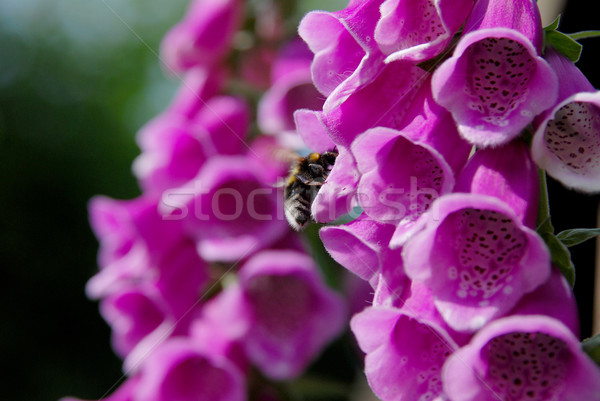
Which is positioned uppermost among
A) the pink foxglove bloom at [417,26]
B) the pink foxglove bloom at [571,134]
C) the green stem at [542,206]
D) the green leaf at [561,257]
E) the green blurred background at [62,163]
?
the pink foxglove bloom at [417,26]

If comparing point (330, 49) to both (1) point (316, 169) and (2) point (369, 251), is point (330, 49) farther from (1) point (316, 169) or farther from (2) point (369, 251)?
(1) point (316, 169)

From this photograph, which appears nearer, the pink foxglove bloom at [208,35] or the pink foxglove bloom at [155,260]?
the pink foxglove bloom at [155,260]

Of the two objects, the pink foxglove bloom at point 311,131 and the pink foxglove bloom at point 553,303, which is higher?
the pink foxglove bloom at point 311,131

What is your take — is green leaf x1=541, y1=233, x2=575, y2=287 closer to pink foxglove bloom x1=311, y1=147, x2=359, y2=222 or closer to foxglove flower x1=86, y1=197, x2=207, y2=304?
pink foxglove bloom x1=311, y1=147, x2=359, y2=222

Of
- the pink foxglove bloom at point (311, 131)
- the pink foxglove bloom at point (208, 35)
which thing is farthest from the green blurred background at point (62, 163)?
the pink foxglove bloom at point (311, 131)

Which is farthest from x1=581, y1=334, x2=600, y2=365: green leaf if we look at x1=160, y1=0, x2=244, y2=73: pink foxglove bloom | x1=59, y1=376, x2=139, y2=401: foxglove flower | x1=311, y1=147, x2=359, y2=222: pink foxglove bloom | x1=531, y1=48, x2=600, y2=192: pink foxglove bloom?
x1=160, y1=0, x2=244, y2=73: pink foxglove bloom

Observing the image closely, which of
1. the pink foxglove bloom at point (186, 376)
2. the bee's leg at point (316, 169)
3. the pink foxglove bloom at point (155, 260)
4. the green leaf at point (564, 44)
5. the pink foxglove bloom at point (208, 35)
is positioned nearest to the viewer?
the green leaf at point (564, 44)

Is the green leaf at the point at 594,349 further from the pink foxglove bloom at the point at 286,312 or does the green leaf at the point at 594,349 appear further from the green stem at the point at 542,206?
the pink foxglove bloom at the point at 286,312

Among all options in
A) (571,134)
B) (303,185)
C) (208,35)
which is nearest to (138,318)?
(303,185)
